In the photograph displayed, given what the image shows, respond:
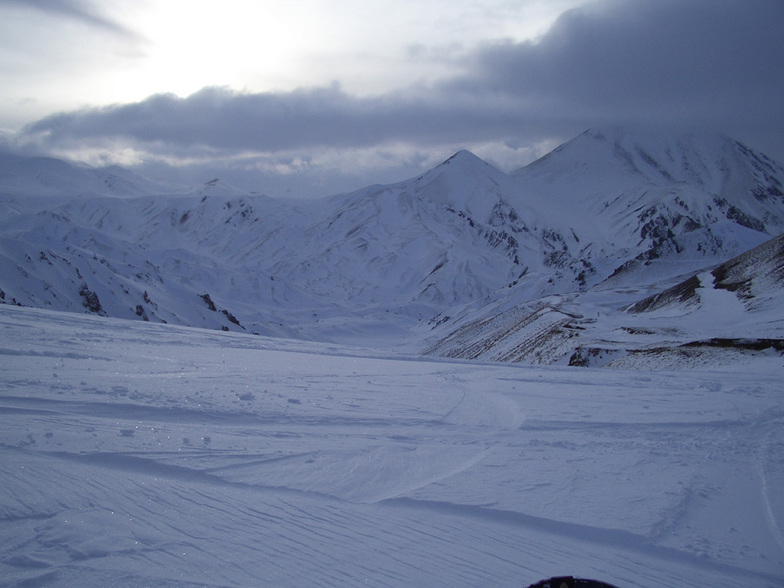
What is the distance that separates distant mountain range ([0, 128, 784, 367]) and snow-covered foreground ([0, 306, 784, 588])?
53.0ft

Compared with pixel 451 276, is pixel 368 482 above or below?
above

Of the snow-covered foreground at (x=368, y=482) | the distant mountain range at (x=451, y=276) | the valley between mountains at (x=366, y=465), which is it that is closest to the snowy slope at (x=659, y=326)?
the distant mountain range at (x=451, y=276)

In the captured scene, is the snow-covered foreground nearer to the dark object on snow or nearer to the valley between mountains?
the valley between mountains

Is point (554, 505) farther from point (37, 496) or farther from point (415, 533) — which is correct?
point (37, 496)

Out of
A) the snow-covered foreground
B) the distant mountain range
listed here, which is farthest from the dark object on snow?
the distant mountain range

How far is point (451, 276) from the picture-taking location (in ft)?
453

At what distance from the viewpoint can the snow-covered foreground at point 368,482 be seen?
16.0 feet

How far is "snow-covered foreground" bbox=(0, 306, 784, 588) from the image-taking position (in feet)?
16.0

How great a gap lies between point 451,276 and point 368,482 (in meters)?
133

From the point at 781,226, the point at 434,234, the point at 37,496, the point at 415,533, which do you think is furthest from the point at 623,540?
the point at 781,226

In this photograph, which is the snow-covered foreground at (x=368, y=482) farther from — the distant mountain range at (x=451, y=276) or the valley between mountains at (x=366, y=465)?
the distant mountain range at (x=451, y=276)

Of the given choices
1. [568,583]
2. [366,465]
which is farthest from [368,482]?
[568,583]

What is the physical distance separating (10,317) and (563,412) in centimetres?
1799

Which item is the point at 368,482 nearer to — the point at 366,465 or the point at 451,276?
the point at 366,465
